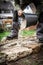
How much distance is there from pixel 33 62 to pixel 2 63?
1.50 feet

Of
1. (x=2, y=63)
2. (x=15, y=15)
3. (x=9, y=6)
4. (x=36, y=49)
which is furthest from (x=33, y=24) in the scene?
(x=9, y=6)

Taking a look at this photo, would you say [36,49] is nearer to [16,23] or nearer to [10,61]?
[10,61]

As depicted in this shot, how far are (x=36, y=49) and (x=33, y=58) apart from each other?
1.09ft

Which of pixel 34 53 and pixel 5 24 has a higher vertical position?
pixel 34 53

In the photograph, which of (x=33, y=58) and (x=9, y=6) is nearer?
(x=33, y=58)

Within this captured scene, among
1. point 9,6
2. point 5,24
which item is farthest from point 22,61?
point 9,6

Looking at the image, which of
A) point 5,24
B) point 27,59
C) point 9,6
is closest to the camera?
point 27,59

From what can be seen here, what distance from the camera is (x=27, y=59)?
247cm

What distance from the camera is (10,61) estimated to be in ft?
7.57

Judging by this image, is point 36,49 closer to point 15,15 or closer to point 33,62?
point 33,62

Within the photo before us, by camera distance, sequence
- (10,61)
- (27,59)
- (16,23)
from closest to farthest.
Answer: (10,61) < (27,59) < (16,23)

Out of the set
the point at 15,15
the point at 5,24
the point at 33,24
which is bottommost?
the point at 5,24

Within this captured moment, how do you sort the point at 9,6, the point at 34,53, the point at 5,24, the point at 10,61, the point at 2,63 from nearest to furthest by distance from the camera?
the point at 2,63 → the point at 10,61 → the point at 34,53 → the point at 5,24 → the point at 9,6

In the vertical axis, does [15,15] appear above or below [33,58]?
above
